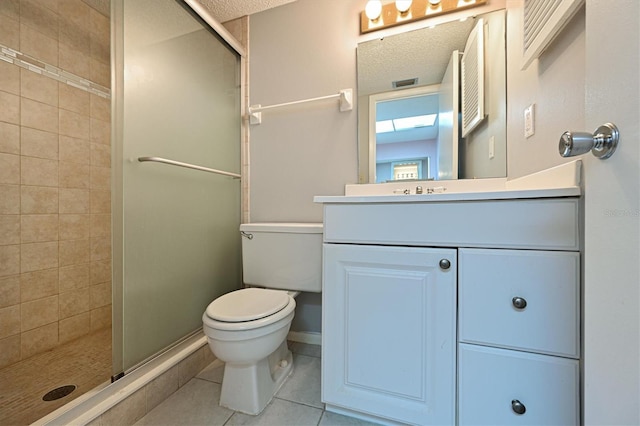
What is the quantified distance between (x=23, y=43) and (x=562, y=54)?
2404mm

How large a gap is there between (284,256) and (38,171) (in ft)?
4.71

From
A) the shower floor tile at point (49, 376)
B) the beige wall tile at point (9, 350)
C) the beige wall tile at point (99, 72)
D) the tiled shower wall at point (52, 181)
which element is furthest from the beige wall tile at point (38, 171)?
the shower floor tile at point (49, 376)

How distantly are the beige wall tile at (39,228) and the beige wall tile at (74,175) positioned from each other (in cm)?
21

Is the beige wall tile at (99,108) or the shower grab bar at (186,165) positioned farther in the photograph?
the beige wall tile at (99,108)

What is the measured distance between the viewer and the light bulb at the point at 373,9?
1403 mm

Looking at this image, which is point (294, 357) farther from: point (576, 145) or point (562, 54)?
point (562, 54)

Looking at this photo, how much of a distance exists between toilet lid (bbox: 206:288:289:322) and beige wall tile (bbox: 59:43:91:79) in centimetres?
171

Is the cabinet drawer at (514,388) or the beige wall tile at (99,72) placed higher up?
the beige wall tile at (99,72)

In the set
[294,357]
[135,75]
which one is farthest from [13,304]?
[294,357]

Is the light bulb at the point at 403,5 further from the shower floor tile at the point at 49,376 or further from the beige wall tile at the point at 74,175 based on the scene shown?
the shower floor tile at the point at 49,376

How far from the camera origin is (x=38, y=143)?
1426 millimetres

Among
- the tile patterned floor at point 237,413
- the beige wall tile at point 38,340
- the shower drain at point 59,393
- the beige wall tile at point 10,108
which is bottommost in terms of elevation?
the tile patterned floor at point 237,413

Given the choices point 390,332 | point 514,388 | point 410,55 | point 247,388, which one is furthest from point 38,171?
point 514,388

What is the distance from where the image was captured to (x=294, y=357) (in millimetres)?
1444
